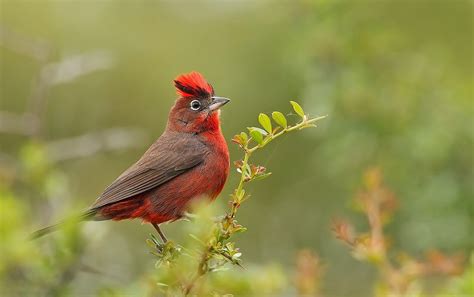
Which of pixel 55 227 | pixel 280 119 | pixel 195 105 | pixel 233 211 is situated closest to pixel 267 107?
pixel 195 105

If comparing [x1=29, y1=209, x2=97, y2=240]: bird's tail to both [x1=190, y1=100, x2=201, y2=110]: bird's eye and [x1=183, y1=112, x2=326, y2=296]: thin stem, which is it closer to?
[x1=183, y1=112, x2=326, y2=296]: thin stem

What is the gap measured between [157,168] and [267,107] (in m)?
4.36

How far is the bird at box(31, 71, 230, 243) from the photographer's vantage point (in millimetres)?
4887

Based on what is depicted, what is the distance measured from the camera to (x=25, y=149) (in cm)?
475

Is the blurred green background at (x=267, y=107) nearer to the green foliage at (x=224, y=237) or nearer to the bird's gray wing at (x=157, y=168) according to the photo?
the bird's gray wing at (x=157, y=168)

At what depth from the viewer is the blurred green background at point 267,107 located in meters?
5.71

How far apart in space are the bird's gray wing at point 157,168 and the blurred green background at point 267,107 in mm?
206

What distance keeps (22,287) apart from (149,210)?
1.42 meters

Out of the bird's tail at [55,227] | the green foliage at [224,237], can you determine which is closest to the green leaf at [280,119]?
the green foliage at [224,237]

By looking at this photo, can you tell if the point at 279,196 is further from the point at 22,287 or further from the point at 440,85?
the point at 22,287

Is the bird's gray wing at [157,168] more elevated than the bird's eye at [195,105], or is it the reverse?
the bird's eye at [195,105]

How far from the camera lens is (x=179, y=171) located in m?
5.13

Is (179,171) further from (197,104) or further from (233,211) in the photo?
(233,211)

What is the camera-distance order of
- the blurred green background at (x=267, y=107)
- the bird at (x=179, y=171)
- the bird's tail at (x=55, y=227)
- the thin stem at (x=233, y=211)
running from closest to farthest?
the thin stem at (x=233, y=211), the bird's tail at (x=55, y=227), the bird at (x=179, y=171), the blurred green background at (x=267, y=107)
